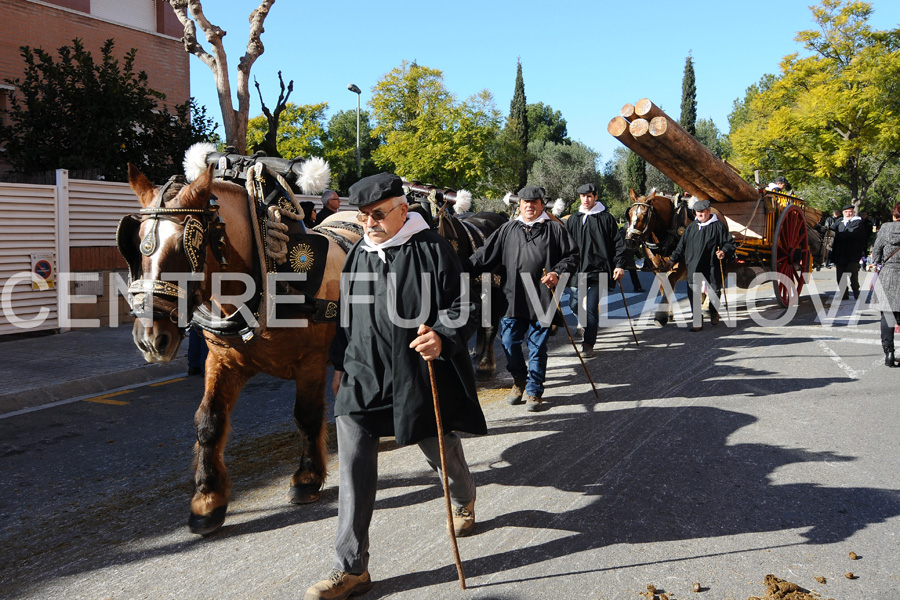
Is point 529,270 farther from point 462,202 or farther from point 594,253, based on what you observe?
point 594,253

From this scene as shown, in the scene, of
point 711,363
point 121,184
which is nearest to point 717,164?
point 711,363

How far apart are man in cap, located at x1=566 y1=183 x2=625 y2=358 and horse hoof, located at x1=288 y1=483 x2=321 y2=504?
5.21m

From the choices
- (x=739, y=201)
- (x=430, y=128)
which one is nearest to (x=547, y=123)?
(x=430, y=128)

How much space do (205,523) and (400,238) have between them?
194cm

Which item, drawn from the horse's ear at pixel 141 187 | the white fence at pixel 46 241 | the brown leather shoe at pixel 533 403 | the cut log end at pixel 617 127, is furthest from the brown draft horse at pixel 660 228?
the horse's ear at pixel 141 187

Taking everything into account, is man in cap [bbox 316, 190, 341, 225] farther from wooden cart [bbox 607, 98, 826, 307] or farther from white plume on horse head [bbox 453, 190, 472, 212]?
wooden cart [bbox 607, 98, 826, 307]

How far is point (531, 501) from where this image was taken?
164 inches

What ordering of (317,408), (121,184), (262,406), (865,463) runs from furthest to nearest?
(121,184), (262,406), (865,463), (317,408)

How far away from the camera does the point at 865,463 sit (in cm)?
475

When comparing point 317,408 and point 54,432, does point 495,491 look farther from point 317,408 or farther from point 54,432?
point 54,432

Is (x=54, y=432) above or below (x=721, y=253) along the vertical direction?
below

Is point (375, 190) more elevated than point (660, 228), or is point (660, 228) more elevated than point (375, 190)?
point (660, 228)

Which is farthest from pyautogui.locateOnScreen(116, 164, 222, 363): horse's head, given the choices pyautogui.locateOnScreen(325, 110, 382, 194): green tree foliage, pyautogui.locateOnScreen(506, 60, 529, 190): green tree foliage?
pyautogui.locateOnScreen(506, 60, 529, 190): green tree foliage

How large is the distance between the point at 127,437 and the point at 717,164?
855cm
